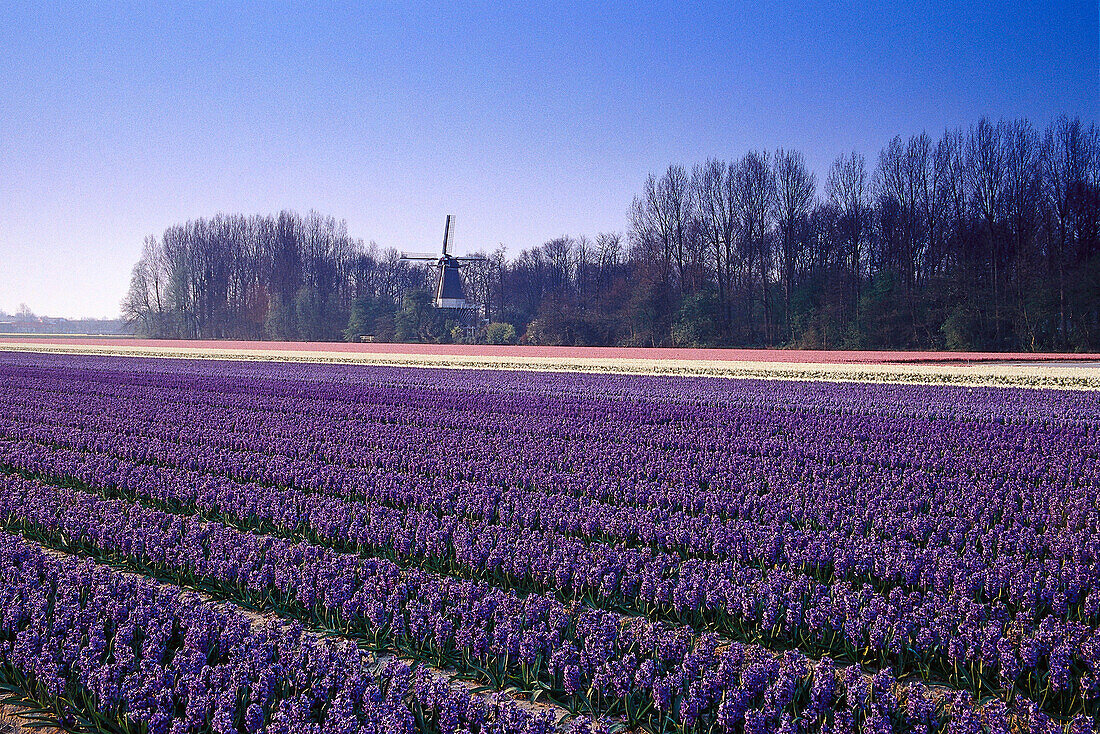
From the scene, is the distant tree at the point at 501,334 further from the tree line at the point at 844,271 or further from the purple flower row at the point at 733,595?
the purple flower row at the point at 733,595

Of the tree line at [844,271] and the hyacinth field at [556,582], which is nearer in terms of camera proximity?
the hyacinth field at [556,582]

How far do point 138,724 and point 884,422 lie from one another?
41.4 feet

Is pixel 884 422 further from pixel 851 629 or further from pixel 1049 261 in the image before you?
pixel 1049 261

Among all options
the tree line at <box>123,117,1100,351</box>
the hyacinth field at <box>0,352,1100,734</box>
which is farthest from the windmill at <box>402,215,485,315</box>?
the hyacinth field at <box>0,352,1100,734</box>

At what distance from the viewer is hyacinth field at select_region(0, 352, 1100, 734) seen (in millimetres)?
4328

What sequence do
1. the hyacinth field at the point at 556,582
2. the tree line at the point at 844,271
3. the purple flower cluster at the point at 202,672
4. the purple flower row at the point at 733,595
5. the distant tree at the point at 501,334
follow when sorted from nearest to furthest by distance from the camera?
the purple flower cluster at the point at 202,672 < the hyacinth field at the point at 556,582 < the purple flower row at the point at 733,595 < the tree line at the point at 844,271 < the distant tree at the point at 501,334

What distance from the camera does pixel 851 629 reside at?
16.5ft

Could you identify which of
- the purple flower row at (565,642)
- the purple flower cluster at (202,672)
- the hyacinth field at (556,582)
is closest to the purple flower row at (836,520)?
the hyacinth field at (556,582)

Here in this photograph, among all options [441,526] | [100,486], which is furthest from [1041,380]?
[100,486]

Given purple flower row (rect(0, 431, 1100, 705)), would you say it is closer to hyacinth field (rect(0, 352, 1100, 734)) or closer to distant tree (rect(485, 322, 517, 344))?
hyacinth field (rect(0, 352, 1100, 734))

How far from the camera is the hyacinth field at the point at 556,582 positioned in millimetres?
4328

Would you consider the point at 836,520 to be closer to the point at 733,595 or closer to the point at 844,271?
the point at 733,595

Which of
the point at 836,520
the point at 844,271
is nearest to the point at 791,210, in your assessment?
the point at 844,271

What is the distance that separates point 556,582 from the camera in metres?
6.20
